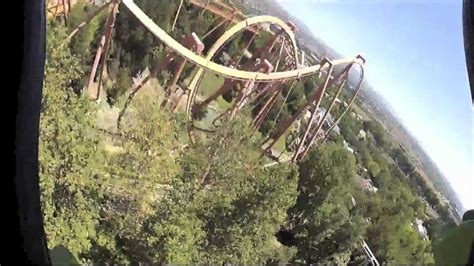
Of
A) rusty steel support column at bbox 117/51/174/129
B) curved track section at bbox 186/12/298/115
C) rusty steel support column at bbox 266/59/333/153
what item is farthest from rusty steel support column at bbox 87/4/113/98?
rusty steel support column at bbox 266/59/333/153

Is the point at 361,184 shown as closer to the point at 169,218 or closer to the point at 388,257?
the point at 388,257

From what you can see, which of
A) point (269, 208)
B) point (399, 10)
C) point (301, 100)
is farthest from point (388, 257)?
point (399, 10)

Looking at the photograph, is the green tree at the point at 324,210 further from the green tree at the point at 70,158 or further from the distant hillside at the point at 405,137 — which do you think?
the green tree at the point at 70,158

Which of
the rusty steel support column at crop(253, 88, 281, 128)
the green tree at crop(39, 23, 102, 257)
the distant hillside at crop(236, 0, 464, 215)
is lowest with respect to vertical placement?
the green tree at crop(39, 23, 102, 257)

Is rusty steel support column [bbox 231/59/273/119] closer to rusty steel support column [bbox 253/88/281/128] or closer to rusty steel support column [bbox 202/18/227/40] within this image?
rusty steel support column [bbox 253/88/281/128]

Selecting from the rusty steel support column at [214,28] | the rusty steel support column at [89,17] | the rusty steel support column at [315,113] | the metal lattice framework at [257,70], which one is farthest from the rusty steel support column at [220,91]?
the rusty steel support column at [89,17]

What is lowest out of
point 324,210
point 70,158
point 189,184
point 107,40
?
point 70,158

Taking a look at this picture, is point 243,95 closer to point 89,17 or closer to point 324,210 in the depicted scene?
point 324,210

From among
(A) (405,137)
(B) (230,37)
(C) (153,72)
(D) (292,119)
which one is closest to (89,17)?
(C) (153,72)
